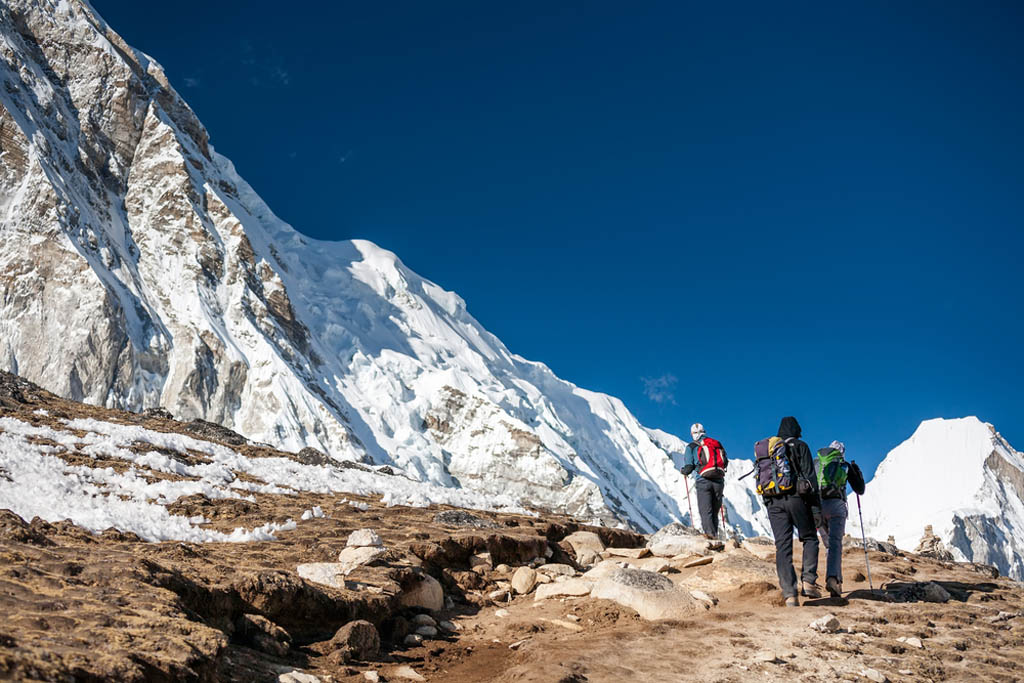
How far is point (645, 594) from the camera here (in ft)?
29.1

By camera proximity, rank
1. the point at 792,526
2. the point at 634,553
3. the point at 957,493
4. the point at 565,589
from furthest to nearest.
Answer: the point at 957,493
the point at 634,553
the point at 792,526
the point at 565,589

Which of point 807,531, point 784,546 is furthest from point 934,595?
point 784,546

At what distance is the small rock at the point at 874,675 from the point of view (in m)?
6.18

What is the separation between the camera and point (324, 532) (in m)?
11.4

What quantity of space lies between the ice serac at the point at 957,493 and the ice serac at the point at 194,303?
50084mm

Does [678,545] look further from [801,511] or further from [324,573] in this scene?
[324,573]

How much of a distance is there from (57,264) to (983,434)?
498 ft

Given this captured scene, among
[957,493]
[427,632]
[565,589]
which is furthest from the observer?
[957,493]

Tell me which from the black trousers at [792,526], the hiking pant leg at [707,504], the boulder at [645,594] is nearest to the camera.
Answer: the boulder at [645,594]

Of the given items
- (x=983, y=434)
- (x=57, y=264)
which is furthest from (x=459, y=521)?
(x=983, y=434)

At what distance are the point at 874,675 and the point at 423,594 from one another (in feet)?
17.1

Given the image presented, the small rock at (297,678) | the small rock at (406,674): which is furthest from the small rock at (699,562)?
the small rock at (297,678)

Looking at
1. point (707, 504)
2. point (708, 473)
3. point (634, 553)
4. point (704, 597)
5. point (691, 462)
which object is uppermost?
point (691, 462)

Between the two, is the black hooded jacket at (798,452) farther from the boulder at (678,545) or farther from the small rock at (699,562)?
the boulder at (678,545)
